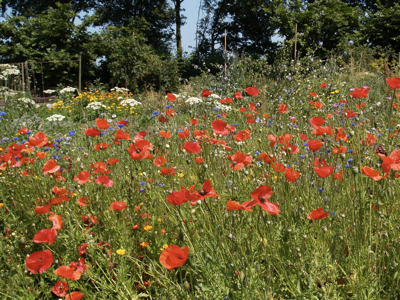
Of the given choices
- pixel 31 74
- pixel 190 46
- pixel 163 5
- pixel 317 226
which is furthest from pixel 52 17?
pixel 317 226

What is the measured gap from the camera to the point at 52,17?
15.1 metres

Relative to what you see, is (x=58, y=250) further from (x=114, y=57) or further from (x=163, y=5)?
(x=163, y=5)

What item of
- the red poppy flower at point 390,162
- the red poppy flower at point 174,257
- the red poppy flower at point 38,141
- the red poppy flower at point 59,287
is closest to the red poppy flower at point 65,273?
the red poppy flower at point 59,287

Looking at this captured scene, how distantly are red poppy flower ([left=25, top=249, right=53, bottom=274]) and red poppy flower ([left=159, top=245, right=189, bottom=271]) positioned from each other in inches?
18.7

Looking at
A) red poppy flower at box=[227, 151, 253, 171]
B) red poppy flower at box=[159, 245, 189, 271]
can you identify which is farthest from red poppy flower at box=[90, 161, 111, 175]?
red poppy flower at box=[159, 245, 189, 271]

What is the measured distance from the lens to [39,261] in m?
1.07

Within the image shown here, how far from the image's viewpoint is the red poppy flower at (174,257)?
0.86 metres

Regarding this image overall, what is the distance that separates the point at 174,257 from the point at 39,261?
55 centimetres

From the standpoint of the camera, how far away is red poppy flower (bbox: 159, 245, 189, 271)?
0.86 m

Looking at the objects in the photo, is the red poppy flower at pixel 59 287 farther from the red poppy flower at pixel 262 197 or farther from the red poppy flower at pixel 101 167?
the red poppy flower at pixel 262 197

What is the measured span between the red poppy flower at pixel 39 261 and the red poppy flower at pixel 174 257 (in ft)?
1.56

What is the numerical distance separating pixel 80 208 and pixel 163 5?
22.6 metres

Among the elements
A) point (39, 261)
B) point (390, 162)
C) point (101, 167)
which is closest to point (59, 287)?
point (39, 261)

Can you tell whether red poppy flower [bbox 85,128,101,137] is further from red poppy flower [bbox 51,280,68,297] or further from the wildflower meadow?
red poppy flower [bbox 51,280,68,297]
